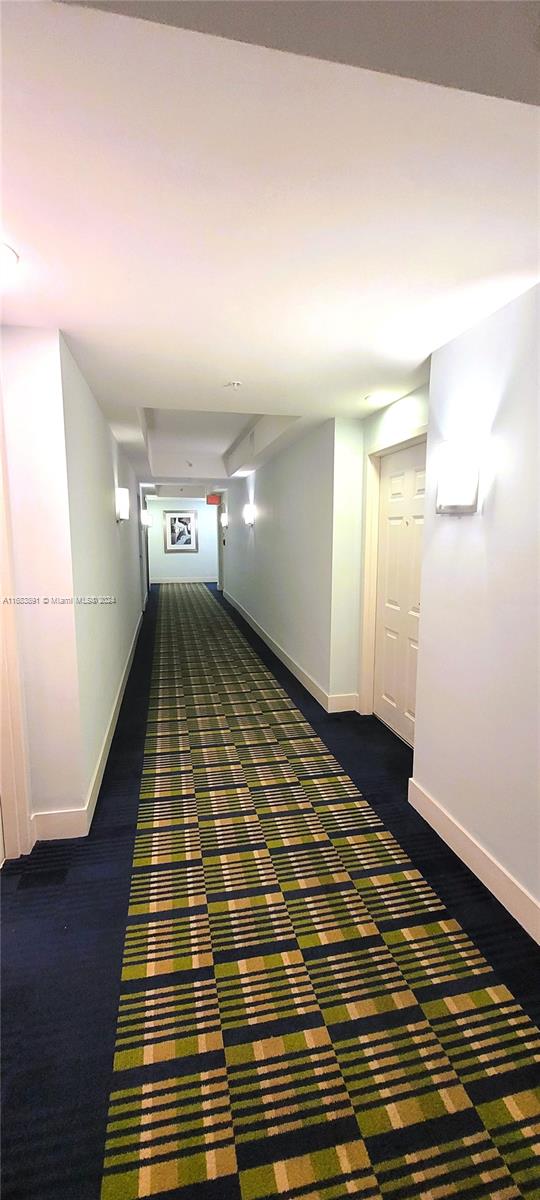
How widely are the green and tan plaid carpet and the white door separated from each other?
102cm

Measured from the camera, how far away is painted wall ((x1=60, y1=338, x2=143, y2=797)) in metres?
2.43

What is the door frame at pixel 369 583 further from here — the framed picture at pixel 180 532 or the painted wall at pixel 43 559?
the framed picture at pixel 180 532

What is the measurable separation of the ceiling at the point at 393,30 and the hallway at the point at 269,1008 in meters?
2.24

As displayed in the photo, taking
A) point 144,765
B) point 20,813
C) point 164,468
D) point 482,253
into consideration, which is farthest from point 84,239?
point 164,468

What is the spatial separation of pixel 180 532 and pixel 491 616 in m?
11.8

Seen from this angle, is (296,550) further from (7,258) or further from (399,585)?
(7,258)

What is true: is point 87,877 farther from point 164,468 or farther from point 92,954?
point 164,468

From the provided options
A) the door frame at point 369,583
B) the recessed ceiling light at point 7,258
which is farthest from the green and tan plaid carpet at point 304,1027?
the recessed ceiling light at point 7,258

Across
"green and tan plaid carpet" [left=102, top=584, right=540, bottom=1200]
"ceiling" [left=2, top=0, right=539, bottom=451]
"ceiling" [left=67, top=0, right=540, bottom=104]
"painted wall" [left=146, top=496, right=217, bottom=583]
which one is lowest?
"green and tan plaid carpet" [left=102, top=584, right=540, bottom=1200]

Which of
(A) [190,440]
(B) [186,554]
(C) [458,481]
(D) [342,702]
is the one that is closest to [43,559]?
(C) [458,481]

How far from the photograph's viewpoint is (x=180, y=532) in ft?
43.6

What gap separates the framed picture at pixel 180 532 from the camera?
1313 centimetres

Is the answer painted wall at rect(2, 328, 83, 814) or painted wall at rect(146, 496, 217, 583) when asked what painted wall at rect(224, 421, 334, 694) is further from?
painted wall at rect(146, 496, 217, 583)

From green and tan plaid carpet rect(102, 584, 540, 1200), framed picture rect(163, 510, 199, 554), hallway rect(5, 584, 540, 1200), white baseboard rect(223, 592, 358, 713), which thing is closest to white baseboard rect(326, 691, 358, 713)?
white baseboard rect(223, 592, 358, 713)
